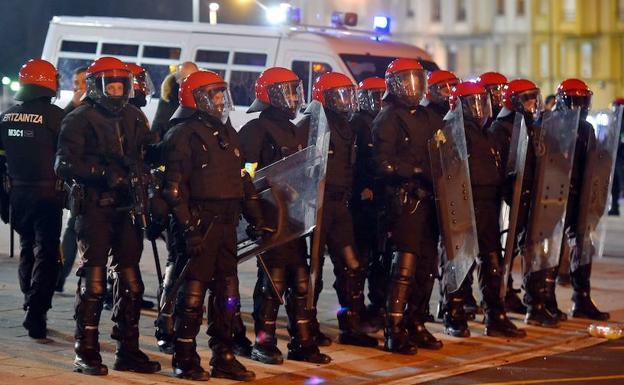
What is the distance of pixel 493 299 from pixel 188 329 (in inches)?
116

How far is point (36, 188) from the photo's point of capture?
31.6 feet

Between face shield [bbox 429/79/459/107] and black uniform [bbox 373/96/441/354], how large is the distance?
831mm

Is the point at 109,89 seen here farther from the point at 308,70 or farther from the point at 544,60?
the point at 544,60

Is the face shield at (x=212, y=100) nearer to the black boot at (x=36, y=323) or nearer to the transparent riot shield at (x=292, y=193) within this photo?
the transparent riot shield at (x=292, y=193)

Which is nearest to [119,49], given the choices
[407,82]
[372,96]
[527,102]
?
[372,96]

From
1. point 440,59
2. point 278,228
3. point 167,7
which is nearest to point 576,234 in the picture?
point 278,228

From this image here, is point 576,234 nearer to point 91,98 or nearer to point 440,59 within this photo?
point 91,98

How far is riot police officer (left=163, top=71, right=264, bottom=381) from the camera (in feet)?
27.7

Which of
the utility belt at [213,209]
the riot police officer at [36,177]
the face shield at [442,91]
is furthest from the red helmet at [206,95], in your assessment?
the face shield at [442,91]

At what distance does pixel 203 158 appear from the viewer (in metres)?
8.52

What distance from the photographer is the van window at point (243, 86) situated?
1820 cm

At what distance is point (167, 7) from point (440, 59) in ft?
150

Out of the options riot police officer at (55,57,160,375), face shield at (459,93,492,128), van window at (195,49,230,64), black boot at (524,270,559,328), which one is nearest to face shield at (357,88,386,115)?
face shield at (459,93,492,128)

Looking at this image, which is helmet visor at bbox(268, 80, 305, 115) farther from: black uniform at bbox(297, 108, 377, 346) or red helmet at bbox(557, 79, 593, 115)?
red helmet at bbox(557, 79, 593, 115)
